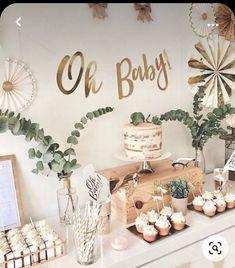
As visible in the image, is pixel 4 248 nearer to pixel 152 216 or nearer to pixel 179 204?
pixel 152 216

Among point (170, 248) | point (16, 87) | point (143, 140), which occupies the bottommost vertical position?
point (170, 248)

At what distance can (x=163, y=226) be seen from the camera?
46.6 inches

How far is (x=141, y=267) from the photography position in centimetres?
112

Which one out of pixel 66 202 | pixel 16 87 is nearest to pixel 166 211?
pixel 66 202

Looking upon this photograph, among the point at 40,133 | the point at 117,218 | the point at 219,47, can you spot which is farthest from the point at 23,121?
Answer: the point at 219,47

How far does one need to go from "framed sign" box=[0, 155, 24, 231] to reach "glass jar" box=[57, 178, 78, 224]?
0.16m

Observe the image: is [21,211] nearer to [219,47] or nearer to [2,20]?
[2,20]

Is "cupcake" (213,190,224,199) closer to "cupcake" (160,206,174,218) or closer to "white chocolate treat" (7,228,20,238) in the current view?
"cupcake" (160,206,174,218)

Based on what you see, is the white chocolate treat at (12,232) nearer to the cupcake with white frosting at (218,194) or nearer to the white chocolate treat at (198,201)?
the white chocolate treat at (198,201)

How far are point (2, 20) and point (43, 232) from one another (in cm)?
77

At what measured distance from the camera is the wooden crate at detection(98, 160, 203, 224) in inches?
50.2

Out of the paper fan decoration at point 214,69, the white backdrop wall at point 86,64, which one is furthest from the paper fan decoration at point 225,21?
the white backdrop wall at point 86,64

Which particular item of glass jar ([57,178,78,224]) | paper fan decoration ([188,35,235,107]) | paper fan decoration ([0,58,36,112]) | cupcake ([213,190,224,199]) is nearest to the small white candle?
glass jar ([57,178,78,224])

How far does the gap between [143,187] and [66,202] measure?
32 centimetres
